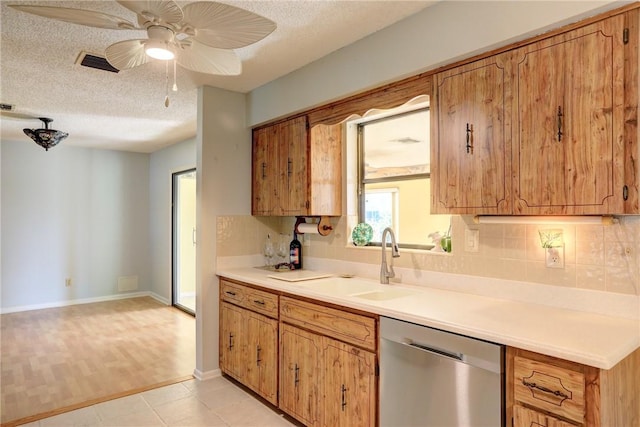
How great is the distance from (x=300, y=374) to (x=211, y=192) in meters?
1.69

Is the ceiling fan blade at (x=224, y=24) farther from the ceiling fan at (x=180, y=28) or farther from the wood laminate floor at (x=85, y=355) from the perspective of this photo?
the wood laminate floor at (x=85, y=355)

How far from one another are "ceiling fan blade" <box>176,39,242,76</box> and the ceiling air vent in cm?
112

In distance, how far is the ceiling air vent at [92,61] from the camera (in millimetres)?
2727

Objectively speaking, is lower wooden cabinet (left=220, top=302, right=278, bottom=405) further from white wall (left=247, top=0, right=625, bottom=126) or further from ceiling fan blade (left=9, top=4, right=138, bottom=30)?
ceiling fan blade (left=9, top=4, right=138, bottom=30)

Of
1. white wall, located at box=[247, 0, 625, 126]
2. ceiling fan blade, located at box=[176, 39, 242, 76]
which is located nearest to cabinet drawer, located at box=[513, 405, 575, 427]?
white wall, located at box=[247, 0, 625, 126]

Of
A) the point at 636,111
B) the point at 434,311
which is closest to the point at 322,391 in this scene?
the point at 434,311

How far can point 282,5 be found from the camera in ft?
6.82

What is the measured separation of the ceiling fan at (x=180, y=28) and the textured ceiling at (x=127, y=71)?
0.35 metres

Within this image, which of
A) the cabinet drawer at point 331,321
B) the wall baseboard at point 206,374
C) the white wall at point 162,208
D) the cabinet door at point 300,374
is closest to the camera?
the cabinet drawer at point 331,321

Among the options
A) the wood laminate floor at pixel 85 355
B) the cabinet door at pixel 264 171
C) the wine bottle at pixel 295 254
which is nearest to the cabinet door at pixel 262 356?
the wine bottle at pixel 295 254

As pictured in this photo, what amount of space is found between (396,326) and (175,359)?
276 cm

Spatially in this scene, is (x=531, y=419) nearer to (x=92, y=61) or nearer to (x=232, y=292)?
(x=232, y=292)

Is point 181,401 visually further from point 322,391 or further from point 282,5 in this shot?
point 282,5

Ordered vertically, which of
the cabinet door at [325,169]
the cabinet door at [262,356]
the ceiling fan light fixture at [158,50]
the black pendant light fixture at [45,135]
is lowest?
the cabinet door at [262,356]
